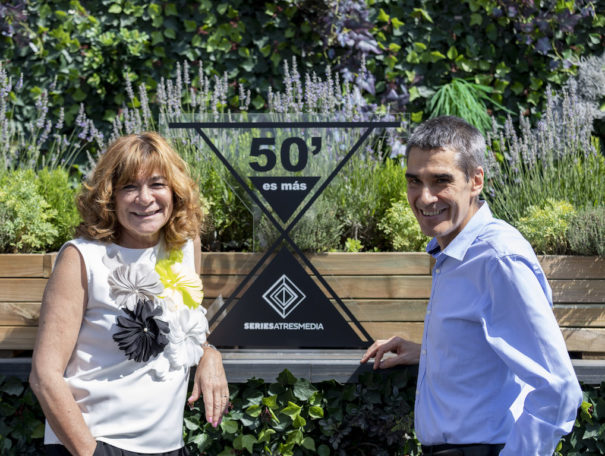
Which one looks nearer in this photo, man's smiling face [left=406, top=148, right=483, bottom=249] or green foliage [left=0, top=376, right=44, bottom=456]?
man's smiling face [left=406, top=148, right=483, bottom=249]

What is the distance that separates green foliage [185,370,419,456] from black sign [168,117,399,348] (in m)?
0.19

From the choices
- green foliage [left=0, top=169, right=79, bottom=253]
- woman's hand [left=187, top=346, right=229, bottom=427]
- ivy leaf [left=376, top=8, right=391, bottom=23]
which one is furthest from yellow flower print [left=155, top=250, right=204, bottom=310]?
ivy leaf [left=376, top=8, right=391, bottom=23]

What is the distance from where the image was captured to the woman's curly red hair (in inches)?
75.2

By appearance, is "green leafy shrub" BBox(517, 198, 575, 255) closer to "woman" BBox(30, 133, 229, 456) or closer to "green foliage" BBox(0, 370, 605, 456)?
"green foliage" BBox(0, 370, 605, 456)

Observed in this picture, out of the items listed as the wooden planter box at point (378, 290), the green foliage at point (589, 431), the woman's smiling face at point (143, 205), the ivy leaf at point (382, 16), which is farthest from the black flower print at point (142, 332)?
the ivy leaf at point (382, 16)

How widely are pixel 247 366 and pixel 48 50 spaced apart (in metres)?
3.05

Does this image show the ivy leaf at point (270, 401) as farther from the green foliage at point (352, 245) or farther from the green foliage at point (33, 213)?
the green foliage at point (33, 213)

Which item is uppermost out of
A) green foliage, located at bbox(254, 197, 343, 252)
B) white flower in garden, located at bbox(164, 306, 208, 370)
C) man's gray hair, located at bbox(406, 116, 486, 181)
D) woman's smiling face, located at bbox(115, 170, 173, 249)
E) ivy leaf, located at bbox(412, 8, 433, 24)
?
ivy leaf, located at bbox(412, 8, 433, 24)

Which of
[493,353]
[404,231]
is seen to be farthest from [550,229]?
[493,353]

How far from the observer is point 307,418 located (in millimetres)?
2430

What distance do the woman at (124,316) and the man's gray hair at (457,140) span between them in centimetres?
71

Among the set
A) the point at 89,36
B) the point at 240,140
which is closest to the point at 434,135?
the point at 240,140

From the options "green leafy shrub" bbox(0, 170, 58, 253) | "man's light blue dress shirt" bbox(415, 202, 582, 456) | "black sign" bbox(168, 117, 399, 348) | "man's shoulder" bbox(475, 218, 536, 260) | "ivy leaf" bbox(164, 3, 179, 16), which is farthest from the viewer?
"ivy leaf" bbox(164, 3, 179, 16)

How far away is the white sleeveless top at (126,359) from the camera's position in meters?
1.82
